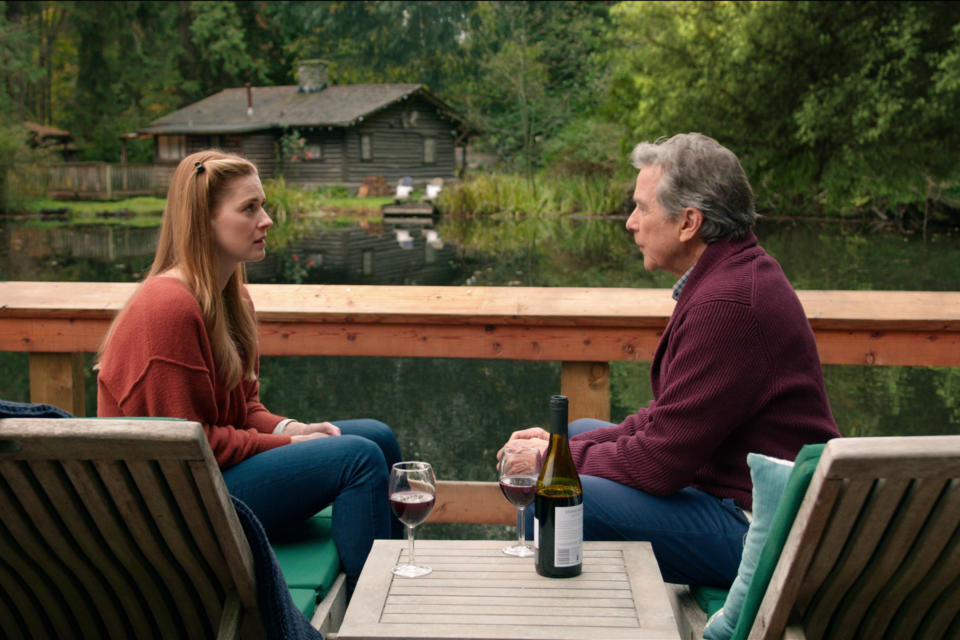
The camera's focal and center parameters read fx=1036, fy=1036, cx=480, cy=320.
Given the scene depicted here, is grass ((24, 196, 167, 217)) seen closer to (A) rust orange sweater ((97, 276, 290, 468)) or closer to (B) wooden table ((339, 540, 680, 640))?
(A) rust orange sweater ((97, 276, 290, 468))

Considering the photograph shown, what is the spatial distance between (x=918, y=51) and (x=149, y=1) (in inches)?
1065

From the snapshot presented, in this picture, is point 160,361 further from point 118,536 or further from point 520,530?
point 520,530

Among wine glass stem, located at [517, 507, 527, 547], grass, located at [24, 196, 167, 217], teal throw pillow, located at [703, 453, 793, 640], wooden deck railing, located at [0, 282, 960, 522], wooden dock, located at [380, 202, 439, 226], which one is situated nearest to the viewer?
teal throw pillow, located at [703, 453, 793, 640]

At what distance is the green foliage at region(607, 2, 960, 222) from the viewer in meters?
18.5

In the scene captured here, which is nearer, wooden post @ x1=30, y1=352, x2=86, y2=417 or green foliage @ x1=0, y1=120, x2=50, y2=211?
→ wooden post @ x1=30, y1=352, x2=86, y2=417

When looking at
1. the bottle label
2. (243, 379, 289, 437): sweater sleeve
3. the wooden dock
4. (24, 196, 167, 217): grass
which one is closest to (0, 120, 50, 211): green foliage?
(24, 196, 167, 217): grass

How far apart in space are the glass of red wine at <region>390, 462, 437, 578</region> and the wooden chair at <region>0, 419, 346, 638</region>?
1.13 feet

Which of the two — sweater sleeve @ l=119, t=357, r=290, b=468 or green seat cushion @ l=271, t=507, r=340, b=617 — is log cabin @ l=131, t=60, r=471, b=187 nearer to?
green seat cushion @ l=271, t=507, r=340, b=617

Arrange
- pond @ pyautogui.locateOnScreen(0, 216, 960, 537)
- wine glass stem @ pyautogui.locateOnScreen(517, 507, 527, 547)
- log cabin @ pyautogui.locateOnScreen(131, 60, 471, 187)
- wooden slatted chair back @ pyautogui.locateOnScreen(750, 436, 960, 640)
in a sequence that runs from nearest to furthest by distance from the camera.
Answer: wooden slatted chair back @ pyautogui.locateOnScreen(750, 436, 960, 640) < wine glass stem @ pyautogui.locateOnScreen(517, 507, 527, 547) < pond @ pyautogui.locateOnScreen(0, 216, 960, 537) < log cabin @ pyautogui.locateOnScreen(131, 60, 471, 187)

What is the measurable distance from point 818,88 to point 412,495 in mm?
18910

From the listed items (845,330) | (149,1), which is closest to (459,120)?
(149,1)

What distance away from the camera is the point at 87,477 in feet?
5.33

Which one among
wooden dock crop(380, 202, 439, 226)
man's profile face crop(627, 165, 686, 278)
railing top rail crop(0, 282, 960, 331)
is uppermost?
man's profile face crop(627, 165, 686, 278)

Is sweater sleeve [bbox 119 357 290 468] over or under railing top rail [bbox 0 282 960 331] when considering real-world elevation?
under
